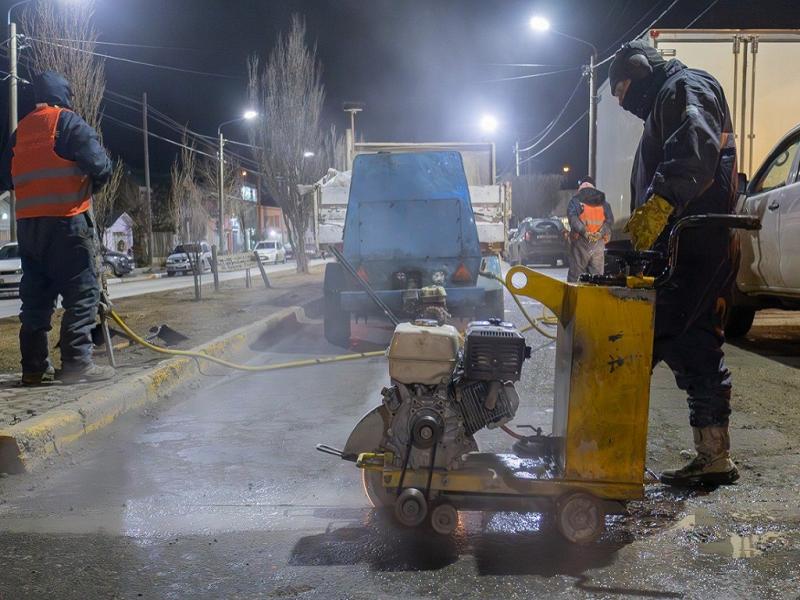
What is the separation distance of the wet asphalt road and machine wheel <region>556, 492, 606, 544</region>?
0.20ft

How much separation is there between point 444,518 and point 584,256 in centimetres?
759

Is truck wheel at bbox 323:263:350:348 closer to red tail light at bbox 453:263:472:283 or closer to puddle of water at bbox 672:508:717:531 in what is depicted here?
red tail light at bbox 453:263:472:283

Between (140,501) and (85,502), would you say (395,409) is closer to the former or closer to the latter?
(140,501)

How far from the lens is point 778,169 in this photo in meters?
6.83

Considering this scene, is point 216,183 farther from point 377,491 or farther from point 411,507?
point 411,507

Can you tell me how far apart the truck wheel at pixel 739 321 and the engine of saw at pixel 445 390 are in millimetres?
5838

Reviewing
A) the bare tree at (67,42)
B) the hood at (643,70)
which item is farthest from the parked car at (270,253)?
the hood at (643,70)

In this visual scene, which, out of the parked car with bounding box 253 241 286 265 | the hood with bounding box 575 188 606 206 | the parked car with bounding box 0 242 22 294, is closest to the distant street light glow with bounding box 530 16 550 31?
the hood with bounding box 575 188 606 206

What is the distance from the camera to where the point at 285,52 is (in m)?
23.1

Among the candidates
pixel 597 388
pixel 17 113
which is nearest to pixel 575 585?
pixel 597 388

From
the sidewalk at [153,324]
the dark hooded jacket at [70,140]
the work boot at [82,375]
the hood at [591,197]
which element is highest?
the dark hooded jacket at [70,140]

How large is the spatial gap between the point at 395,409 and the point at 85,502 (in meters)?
1.62

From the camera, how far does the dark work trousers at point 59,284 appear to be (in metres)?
5.02

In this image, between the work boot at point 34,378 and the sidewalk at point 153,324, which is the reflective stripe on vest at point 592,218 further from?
the work boot at point 34,378
